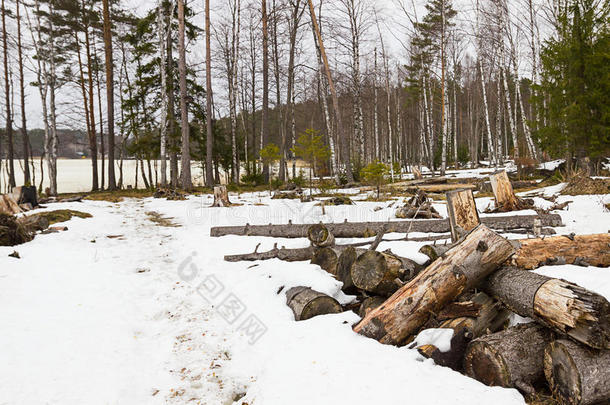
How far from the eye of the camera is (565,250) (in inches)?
151

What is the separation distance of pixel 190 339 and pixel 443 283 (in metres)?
2.72

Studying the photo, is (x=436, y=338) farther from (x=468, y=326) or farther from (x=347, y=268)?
(x=347, y=268)

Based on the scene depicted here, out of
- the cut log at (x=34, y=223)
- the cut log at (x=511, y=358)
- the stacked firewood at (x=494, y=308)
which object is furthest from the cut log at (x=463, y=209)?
the cut log at (x=34, y=223)

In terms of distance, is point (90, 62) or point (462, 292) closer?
point (462, 292)

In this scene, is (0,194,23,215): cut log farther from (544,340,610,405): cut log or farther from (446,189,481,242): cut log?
(544,340,610,405): cut log

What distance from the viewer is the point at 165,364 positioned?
9.91ft

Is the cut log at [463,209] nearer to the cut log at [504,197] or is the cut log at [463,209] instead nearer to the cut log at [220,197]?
the cut log at [504,197]

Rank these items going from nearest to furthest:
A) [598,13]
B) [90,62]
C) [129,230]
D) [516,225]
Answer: [516,225], [129,230], [598,13], [90,62]

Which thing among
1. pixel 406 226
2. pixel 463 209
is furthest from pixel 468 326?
pixel 406 226

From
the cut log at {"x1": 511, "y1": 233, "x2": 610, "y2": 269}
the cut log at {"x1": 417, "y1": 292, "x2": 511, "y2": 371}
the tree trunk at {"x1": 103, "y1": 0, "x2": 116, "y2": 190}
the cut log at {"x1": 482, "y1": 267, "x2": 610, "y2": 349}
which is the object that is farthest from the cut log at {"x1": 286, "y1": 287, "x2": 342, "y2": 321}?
the tree trunk at {"x1": 103, "y1": 0, "x2": 116, "y2": 190}

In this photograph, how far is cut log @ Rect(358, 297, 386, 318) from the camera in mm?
3467

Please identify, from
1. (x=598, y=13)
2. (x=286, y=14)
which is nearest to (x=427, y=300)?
(x=598, y=13)

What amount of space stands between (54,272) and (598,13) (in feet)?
56.6

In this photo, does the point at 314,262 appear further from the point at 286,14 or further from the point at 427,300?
the point at 286,14
